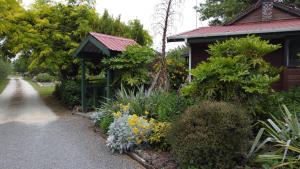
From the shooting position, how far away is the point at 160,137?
16.9 feet

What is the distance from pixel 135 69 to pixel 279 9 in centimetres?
687

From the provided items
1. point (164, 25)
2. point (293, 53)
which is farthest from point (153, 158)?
point (293, 53)

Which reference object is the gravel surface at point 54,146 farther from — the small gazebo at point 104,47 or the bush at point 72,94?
the bush at point 72,94

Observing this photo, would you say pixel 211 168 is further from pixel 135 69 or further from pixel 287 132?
pixel 135 69

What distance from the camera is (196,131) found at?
3805 mm

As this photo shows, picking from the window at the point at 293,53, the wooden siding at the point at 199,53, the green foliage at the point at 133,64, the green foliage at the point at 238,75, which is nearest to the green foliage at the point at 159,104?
the green foliage at the point at 238,75

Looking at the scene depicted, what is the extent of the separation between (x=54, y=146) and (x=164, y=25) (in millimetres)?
4770

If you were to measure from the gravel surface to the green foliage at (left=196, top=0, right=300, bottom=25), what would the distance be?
15374 millimetres

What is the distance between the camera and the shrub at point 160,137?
16.6 feet

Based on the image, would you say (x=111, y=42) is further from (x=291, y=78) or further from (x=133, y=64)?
(x=291, y=78)

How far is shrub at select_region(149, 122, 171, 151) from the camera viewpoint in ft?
16.6

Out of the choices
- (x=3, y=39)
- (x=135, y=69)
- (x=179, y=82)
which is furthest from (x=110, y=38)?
(x=3, y=39)

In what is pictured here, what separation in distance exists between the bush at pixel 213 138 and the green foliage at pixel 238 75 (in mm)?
1083

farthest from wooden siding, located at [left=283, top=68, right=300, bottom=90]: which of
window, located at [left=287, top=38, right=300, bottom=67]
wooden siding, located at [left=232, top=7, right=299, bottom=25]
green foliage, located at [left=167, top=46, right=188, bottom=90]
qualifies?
wooden siding, located at [left=232, top=7, right=299, bottom=25]
